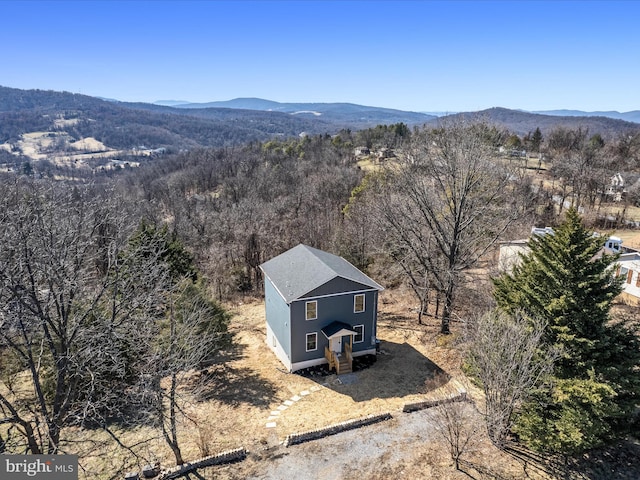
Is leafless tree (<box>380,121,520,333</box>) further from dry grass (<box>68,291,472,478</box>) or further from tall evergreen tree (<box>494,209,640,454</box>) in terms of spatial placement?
tall evergreen tree (<box>494,209,640,454</box>)

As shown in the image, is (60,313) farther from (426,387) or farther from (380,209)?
(380,209)

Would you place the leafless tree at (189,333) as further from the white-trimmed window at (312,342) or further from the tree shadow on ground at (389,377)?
the tree shadow on ground at (389,377)

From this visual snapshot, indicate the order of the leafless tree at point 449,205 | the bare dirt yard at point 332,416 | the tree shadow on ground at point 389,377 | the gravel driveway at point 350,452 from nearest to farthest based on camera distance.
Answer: the gravel driveway at point 350,452
the bare dirt yard at point 332,416
the tree shadow on ground at point 389,377
the leafless tree at point 449,205

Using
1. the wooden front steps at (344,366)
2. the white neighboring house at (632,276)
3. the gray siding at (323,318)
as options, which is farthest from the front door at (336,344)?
the white neighboring house at (632,276)

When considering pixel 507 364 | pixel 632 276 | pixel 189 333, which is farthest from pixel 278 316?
pixel 632 276

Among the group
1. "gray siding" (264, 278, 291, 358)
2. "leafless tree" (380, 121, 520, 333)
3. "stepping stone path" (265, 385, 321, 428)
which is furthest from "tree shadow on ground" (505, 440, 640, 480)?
"gray siding" (264, 278, 291, 358)

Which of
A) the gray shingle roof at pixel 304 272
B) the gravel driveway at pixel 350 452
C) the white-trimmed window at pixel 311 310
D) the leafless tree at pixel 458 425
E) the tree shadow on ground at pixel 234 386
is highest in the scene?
the gray shingle roof at pixel 304 272
